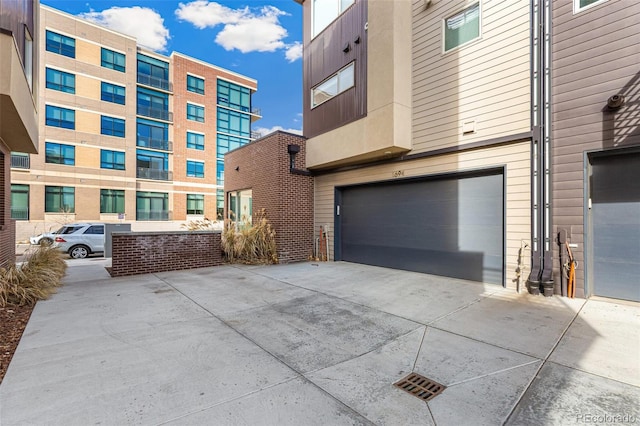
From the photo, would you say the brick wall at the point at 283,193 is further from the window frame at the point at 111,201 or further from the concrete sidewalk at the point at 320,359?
the window frame at the point at 111,201

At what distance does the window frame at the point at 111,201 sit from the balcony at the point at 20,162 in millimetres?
4227

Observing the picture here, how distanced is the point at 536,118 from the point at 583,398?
195 inches

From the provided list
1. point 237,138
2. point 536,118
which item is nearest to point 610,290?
point 536,118

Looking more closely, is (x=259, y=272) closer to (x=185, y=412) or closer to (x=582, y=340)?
(x=185, y=412)

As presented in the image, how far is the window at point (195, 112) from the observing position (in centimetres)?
2731

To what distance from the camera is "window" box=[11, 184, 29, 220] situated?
1920 cm

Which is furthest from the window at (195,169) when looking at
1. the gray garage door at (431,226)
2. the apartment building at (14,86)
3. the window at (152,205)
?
the gray garage door at (431,226)

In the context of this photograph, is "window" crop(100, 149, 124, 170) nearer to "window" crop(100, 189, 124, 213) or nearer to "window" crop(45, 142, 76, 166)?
"window" crop(45, 142, 76, 166)

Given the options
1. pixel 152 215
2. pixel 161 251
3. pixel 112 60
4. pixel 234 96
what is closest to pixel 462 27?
pixel 161 251

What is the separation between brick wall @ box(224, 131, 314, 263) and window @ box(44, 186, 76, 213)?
1796 cm

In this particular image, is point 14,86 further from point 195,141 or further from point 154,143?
point 195,141

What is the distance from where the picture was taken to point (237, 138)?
3047 centimetres

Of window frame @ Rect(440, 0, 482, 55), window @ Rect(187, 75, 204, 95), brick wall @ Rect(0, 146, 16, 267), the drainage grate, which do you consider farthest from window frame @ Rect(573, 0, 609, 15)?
window @ Rect(187, 75, 204, 95)

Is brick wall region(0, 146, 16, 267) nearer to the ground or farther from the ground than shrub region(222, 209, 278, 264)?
farther from the ground
